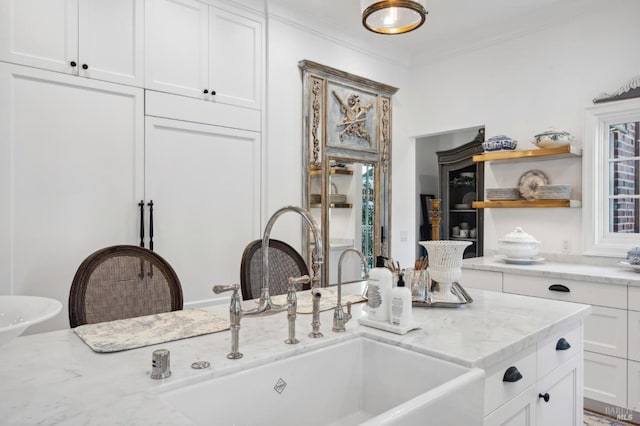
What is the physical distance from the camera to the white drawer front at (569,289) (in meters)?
2.51

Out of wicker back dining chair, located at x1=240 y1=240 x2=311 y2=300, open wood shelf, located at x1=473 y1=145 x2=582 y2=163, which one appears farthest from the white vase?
open wood shelf, located at x1=473 y1=145 x2=582 y2=163

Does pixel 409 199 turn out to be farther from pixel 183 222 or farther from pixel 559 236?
pixel 183 222

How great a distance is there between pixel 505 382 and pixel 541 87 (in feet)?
9.78

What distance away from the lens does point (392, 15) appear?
7.19ft

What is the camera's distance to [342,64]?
3820 mm

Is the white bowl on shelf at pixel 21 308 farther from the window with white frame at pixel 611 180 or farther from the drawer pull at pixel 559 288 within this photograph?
the window with white frame at pixel 611 180

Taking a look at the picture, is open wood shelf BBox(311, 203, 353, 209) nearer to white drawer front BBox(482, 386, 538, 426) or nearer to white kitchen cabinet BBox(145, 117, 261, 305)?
white kitchen cabinet BBox(145, 117, 261, 305)

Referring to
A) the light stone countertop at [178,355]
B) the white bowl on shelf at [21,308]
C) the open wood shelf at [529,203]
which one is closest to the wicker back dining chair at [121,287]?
the light stone countertop at [178,355]

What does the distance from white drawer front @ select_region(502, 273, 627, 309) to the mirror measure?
1.31 m

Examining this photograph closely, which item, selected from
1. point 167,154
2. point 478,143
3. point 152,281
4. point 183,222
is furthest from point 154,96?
point 478,143

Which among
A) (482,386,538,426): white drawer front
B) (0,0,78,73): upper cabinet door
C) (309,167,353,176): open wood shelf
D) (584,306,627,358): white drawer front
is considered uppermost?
(0,0,78,73): upper cabinet door

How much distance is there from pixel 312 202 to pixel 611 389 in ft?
7.67

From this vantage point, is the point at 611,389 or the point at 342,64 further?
the point at 342,64

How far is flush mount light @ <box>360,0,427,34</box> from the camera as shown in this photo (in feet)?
6.45
